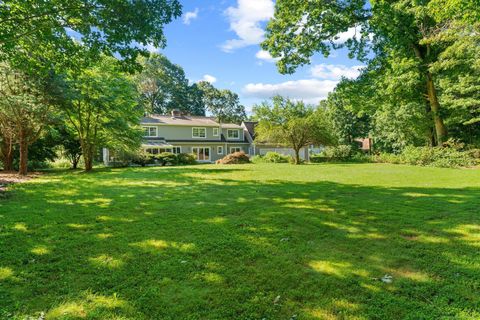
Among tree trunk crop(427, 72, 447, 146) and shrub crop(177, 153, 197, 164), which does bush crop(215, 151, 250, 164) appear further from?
tree trunk crop(427, 72, 447, 146)

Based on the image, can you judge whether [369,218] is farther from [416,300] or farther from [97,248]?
[97,248]

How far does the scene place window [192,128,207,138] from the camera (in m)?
38.2

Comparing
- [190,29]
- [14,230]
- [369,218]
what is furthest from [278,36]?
[14,230]

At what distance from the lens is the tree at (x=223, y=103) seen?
66.4 m

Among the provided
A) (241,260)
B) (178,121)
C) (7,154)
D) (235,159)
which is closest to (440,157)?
(235,159)

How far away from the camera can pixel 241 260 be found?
12.8 ft

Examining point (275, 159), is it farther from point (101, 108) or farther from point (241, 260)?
point (241, 260)

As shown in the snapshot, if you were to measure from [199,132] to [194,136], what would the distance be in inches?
34.3

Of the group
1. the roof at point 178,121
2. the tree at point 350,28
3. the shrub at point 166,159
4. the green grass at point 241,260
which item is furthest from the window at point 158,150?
the green grass at point 241,260

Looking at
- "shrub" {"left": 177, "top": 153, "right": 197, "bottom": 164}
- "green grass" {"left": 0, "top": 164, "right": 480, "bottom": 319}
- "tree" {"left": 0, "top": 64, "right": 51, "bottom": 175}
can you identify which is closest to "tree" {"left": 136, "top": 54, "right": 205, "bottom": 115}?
"shrub" {"left": 177, "top": 153, "right": 197, "bottom": 164}

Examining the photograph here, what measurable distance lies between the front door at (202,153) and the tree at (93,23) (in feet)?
94.9

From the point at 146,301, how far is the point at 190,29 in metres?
13.3

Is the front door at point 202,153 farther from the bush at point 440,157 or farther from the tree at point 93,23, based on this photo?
the tree at point 93,23

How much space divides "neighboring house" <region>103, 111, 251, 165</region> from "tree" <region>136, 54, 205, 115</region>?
63.6 ft
